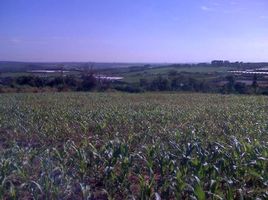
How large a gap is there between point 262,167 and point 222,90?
3495cm

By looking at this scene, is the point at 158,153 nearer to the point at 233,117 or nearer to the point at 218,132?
the point at 218,132

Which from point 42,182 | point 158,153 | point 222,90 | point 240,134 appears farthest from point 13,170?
point 222,90

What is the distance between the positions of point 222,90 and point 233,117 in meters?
27.7

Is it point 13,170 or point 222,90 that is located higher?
point 13,170

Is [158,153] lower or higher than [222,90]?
higher

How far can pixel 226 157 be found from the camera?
5859 mm

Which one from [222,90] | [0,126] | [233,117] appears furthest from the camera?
[222,90]

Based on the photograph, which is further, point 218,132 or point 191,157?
point 218,132

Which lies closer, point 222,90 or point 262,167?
point 262,167

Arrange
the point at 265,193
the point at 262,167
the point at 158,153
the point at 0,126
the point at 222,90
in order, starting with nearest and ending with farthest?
the point at 265,193, the point at 262,167, the point at 158,153, the point at 0,126, the point at 222,90

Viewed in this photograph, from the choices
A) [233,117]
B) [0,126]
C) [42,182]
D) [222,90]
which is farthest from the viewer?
[222,90]

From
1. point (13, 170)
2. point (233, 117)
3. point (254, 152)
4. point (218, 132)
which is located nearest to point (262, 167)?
point (254, 152)

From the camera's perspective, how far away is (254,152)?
6.00 meters

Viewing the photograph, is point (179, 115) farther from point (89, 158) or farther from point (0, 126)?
point (89, 158)
